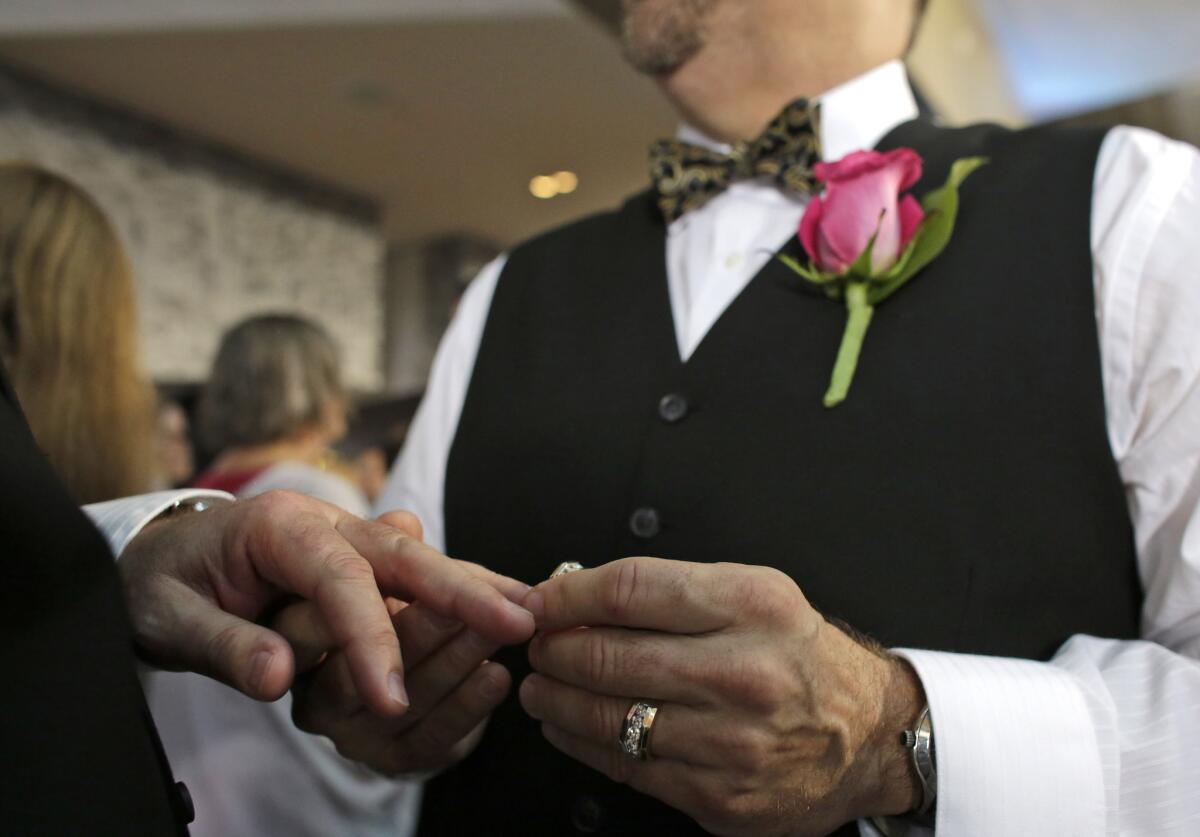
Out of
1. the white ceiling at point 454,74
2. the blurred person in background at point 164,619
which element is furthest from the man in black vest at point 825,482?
the white ceiling at point 454,74

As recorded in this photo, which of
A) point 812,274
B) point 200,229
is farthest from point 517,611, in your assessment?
point 200,229

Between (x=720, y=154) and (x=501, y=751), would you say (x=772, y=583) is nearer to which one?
(x=501, y=751)

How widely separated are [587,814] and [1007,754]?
0.39 meters

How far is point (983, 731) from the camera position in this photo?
0.69 meters

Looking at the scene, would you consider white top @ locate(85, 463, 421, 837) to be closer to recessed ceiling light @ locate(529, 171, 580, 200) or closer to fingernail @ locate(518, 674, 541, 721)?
fingernail @ locate(518, 674, 541, 721)

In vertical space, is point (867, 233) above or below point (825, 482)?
above

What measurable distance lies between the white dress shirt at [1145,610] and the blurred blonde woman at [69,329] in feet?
3.33

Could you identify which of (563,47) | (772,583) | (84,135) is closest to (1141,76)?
(563,47)

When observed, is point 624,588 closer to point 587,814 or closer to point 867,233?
point 587,814

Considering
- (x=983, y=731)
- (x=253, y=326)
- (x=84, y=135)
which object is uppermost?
(x=84, y=135)

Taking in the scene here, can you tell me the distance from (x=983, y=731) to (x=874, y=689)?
0.09 metres

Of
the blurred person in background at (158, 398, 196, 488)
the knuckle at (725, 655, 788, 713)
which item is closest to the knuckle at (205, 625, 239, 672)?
the knuckle at (725, 655, 788, 713)

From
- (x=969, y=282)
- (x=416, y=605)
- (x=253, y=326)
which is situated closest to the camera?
(x=416, y=605)

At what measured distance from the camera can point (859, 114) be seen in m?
1.09
